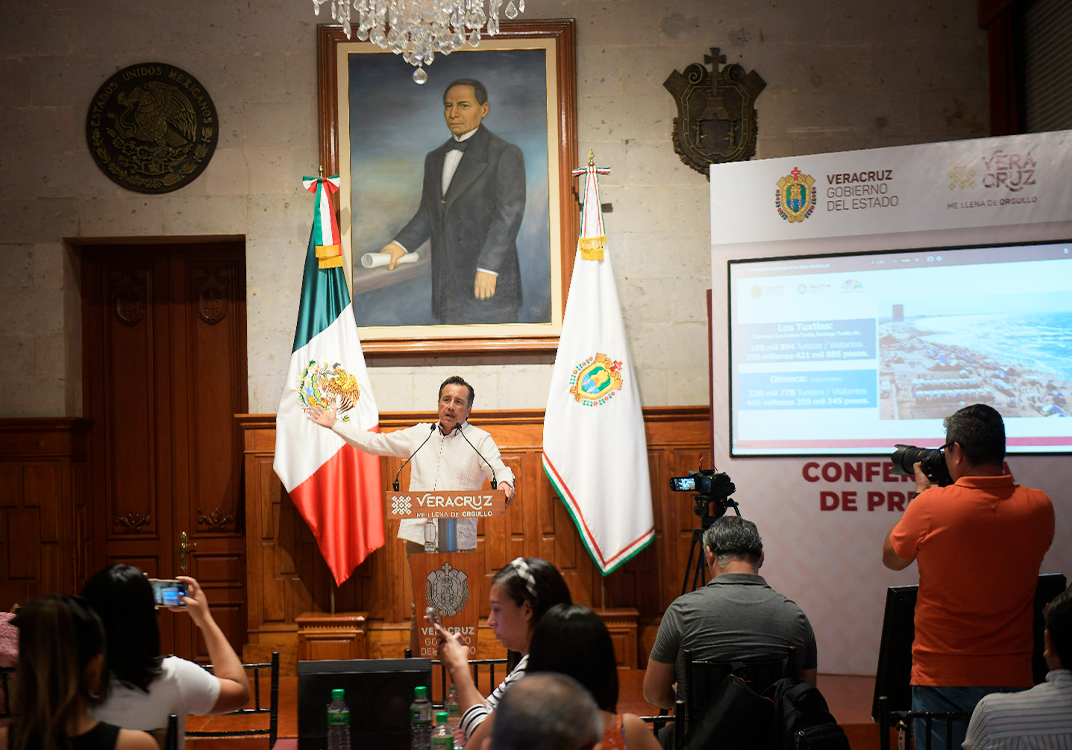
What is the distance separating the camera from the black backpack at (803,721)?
7.32 ft

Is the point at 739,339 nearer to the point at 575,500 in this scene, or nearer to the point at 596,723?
the point at 575,500

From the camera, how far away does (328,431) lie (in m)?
5.45

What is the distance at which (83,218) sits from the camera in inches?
228

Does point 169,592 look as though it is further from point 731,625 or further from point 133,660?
point 731,625

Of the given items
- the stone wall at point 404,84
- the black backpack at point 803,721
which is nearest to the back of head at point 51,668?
the black backpack at point 803,721

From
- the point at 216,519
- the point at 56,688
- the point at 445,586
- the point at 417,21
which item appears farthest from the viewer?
the point at 216,519

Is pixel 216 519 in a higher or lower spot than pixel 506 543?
higher

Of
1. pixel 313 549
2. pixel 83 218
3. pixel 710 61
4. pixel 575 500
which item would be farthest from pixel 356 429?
pixel 710 61

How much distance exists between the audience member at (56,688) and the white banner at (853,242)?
343 cm

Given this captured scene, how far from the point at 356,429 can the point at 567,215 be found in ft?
6.12

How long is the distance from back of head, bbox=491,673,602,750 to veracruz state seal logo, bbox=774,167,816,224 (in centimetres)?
371

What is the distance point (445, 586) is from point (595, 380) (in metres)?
1.76

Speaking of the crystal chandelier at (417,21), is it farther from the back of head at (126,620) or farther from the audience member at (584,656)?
the audience member at (584,656)


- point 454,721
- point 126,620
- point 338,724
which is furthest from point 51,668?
point 454,721
